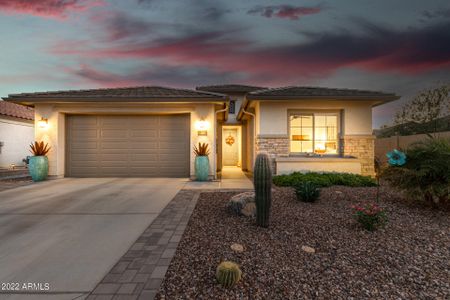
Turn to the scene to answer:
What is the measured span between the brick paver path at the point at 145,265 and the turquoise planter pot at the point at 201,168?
4.28 m

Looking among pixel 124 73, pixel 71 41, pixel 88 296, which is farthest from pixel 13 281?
pixel 124 73

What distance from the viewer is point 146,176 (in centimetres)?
921

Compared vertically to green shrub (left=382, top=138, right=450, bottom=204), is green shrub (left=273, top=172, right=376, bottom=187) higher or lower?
lower

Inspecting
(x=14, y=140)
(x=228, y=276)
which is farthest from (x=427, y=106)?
(x=14, y=140)

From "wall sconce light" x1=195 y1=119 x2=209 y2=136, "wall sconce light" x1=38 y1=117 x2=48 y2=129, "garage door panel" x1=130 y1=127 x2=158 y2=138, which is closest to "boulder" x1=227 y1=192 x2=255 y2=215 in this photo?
"wall sconce light" x1=195 y1=119 x2=209 y2=136

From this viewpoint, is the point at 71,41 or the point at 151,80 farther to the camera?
the point at 151,80

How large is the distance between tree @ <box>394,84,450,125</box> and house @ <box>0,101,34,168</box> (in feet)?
87.0

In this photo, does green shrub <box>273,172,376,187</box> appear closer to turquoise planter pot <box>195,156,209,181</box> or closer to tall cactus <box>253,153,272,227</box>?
turquoise planter pot <box>195,156,209,181</box>

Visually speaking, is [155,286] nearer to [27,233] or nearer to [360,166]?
[27,233]

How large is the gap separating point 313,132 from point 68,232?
898cm

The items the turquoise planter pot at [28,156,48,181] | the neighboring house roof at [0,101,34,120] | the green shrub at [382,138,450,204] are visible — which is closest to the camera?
the green shrub at [382,138,450,204]

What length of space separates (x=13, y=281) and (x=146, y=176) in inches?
278

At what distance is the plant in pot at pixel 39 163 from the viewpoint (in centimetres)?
833

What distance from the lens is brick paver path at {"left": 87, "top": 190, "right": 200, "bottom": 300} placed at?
6.66 ft
